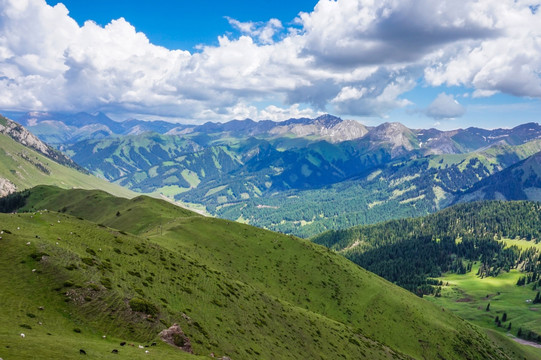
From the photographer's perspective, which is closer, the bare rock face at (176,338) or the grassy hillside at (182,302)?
the grassy hillside at (182,302)

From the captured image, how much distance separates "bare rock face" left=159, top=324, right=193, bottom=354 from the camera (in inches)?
1758

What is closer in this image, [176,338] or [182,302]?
[176,338]

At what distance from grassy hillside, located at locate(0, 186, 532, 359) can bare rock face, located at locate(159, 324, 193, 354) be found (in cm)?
107

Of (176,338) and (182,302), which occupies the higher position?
(182,302)

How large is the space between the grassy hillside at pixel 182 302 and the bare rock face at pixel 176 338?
107cm

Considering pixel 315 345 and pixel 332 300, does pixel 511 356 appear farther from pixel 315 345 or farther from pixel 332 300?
pixel 315 345

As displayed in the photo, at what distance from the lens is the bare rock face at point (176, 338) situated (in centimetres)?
4466

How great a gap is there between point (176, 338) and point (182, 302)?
43.3 ft

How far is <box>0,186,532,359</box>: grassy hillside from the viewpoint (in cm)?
4109

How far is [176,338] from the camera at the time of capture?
45.7 meters

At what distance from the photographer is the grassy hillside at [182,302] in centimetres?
4109

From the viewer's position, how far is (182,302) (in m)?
58.6

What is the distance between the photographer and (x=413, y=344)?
4948 inches

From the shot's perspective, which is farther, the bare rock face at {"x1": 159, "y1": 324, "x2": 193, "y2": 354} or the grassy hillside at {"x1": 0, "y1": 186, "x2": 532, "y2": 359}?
the bare rock face at {"x1": 159, "y1": 324, "x2": 193, "y2": 354}
